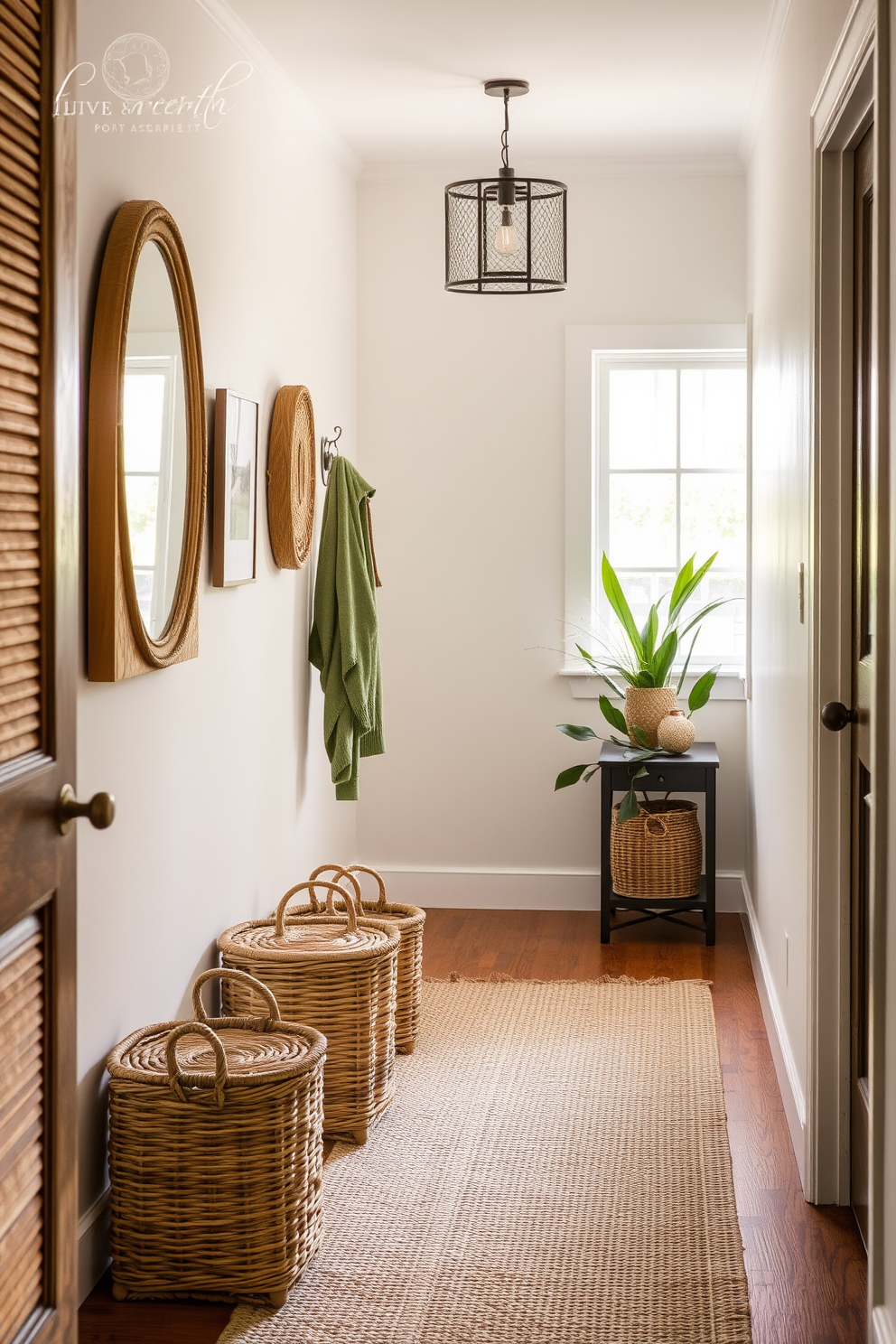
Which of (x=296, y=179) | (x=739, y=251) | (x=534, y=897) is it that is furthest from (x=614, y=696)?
(x=296, y=179)

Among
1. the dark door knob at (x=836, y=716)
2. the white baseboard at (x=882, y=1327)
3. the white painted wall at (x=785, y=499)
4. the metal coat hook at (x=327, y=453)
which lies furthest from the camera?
the metal coat hook at (x=327, y=453)

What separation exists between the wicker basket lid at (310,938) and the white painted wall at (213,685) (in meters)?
0.09

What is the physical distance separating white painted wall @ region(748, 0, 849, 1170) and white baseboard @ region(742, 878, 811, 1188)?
0.01m

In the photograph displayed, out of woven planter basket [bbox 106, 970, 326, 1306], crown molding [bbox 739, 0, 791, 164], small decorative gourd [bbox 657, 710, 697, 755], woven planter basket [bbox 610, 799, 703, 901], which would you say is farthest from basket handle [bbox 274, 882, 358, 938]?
crown molding [bbox 739, 0, 791, 164]

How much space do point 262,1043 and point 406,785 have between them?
2.43 metres

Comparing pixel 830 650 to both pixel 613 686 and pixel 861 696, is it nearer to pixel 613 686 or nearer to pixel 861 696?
pixel 861 696

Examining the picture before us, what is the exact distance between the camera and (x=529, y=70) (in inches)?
145

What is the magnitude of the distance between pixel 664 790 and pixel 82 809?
3.15m

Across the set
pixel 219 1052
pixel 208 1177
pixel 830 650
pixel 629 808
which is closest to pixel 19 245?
pixel 219 1052

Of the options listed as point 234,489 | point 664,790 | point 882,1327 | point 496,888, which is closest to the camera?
point 882,1327

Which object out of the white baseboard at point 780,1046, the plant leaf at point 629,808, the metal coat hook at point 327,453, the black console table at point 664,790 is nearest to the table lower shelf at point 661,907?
the black console table at point 664,790

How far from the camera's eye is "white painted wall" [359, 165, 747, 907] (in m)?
4.72

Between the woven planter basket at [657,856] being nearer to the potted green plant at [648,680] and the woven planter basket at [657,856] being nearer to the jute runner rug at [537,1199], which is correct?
the potted green plant at [648,680]

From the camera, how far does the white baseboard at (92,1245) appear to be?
2.34 metres
